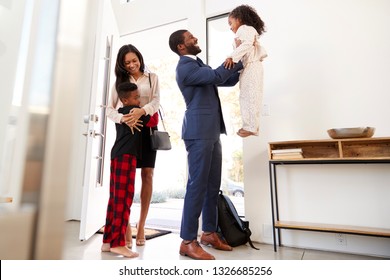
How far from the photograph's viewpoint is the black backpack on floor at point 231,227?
1705 millimetres

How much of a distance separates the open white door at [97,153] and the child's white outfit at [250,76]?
3.50 feet

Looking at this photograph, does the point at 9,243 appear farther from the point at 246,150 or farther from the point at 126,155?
the point at 246,150

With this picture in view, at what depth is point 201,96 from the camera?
1.57 m

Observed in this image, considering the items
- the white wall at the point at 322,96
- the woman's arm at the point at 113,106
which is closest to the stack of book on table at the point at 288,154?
the white wall at the point at 322,96

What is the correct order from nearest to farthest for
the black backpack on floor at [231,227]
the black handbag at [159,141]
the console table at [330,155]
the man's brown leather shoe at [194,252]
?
the man's brown leather shoe at [194,252] < the console table at [330,155] < the black handbag at [159,141] < the black backpack on floor at [231,227]

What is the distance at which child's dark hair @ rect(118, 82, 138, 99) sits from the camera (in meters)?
1.55

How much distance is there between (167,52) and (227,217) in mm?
2669

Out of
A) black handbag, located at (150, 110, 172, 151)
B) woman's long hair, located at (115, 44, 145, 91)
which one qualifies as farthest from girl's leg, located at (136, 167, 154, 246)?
woman's long hair, located at (115, 44, 145, 91)

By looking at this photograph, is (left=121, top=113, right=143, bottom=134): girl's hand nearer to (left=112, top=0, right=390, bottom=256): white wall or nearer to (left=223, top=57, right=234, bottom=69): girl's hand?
(left=223, top=57, right=234, bottom=69): girl's hand

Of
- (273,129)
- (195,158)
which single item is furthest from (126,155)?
(273,129)

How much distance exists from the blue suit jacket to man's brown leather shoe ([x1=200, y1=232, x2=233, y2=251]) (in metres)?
0.69

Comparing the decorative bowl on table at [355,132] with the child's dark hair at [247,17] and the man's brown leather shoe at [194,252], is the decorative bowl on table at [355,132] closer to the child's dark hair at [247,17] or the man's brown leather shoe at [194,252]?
the child's dark hair at [247,17]

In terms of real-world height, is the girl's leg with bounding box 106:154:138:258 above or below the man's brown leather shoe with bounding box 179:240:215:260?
above

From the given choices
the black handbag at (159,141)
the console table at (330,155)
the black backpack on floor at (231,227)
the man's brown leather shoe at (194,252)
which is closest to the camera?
the man's brown leather shoe at (194,252)
